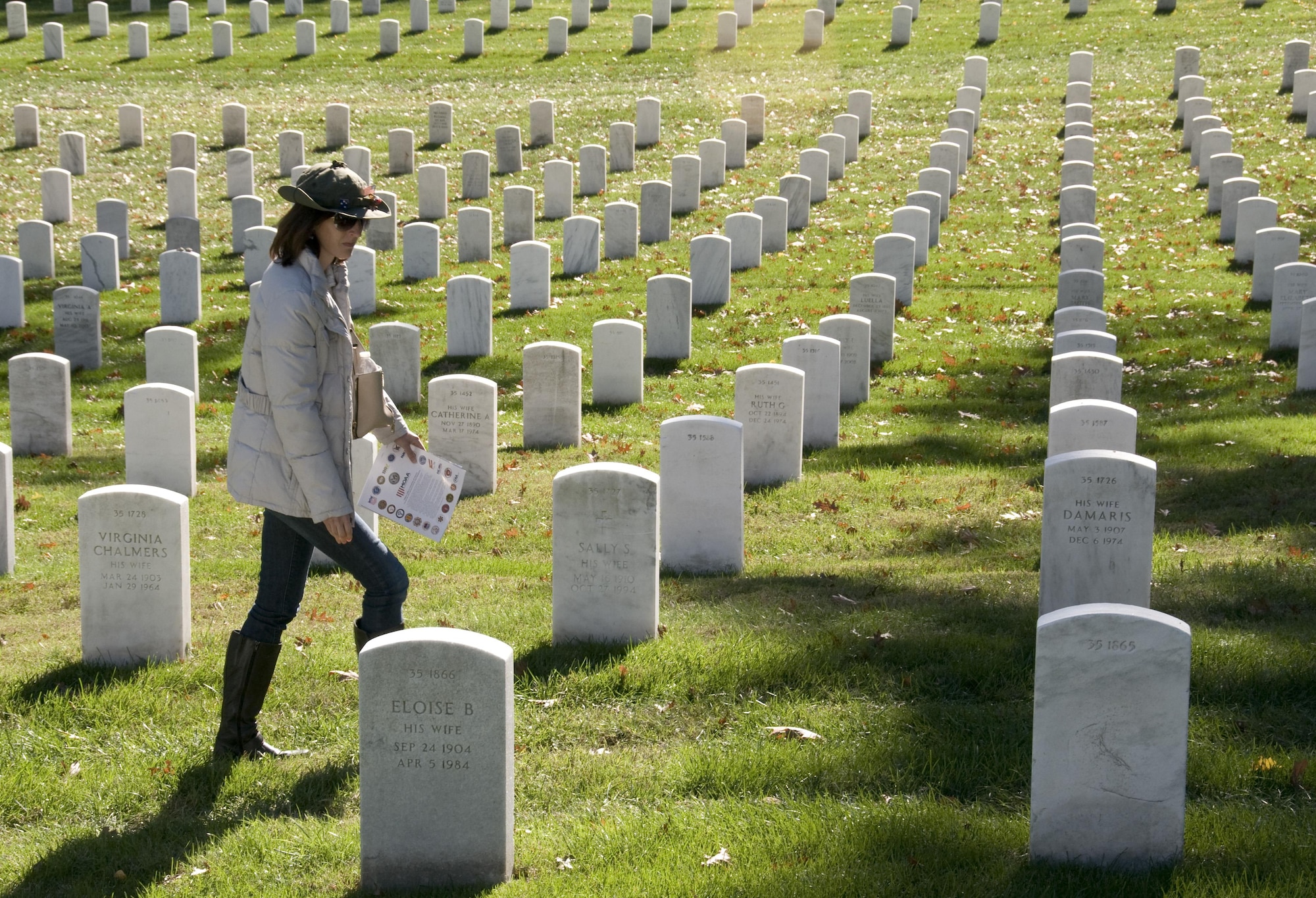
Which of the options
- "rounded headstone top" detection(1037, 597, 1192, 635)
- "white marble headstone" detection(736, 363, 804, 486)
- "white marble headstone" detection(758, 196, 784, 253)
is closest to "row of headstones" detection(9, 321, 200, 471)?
"white marble headstone" detection(736, 363, 804, 486)

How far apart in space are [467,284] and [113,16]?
24.6 meters

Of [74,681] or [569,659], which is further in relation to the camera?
[569,659]

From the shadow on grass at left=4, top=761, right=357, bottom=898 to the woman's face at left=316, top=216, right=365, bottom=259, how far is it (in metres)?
2.07

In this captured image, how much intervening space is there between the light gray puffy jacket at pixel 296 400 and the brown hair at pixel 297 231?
38mm

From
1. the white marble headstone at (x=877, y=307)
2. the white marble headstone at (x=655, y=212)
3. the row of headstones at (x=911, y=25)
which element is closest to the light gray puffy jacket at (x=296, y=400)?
the white marble headstone at (x=877, y=307)

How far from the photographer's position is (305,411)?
4988 mm

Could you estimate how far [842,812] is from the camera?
196 inches

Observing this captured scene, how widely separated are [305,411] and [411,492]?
30.7 inches

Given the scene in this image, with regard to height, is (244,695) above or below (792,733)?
above

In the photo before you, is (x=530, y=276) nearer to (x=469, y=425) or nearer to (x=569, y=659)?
(x=469, y=425)

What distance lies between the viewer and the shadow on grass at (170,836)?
15.4 ft

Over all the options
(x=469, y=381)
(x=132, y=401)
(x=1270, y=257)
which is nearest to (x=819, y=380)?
(x=469, y=381)

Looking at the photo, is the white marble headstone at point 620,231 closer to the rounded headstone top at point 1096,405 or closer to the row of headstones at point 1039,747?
the rounded headstone top at point 1096,405

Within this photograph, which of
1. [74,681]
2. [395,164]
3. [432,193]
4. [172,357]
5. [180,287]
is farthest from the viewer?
[395,164]
